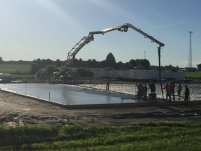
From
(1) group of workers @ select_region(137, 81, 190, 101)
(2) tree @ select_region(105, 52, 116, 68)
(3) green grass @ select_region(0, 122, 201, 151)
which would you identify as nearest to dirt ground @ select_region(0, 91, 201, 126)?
(3) green grass @ select_region(0, 122, 201, 151)

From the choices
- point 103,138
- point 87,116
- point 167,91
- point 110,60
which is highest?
point 110,60

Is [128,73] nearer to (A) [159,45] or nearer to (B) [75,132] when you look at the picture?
(A) [159,45]

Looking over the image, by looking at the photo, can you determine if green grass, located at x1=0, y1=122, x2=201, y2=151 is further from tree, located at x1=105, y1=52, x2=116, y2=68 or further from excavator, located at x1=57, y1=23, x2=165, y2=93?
tree, located at x1=105, y1=52, x2=116, y2=68

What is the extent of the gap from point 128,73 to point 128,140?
60809mm

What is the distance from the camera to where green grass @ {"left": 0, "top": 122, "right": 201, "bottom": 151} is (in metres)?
12.7

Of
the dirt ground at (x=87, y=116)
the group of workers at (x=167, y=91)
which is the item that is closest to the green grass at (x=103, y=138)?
the dirt ground at (x=87, y=116)

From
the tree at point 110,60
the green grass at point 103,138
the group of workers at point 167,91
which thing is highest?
the tree at point 110,60

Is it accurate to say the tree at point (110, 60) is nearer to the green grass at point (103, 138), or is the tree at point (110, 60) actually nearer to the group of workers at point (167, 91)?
the group of workers at point (167, 91)

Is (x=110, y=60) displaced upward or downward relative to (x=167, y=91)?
upward

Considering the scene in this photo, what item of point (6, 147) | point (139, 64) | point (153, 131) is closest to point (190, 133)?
point (153, 131)

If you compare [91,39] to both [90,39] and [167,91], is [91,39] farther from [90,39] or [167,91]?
[167,91]

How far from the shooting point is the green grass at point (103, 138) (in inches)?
499

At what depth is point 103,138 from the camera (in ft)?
46.0

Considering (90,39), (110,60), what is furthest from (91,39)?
(110,60)
